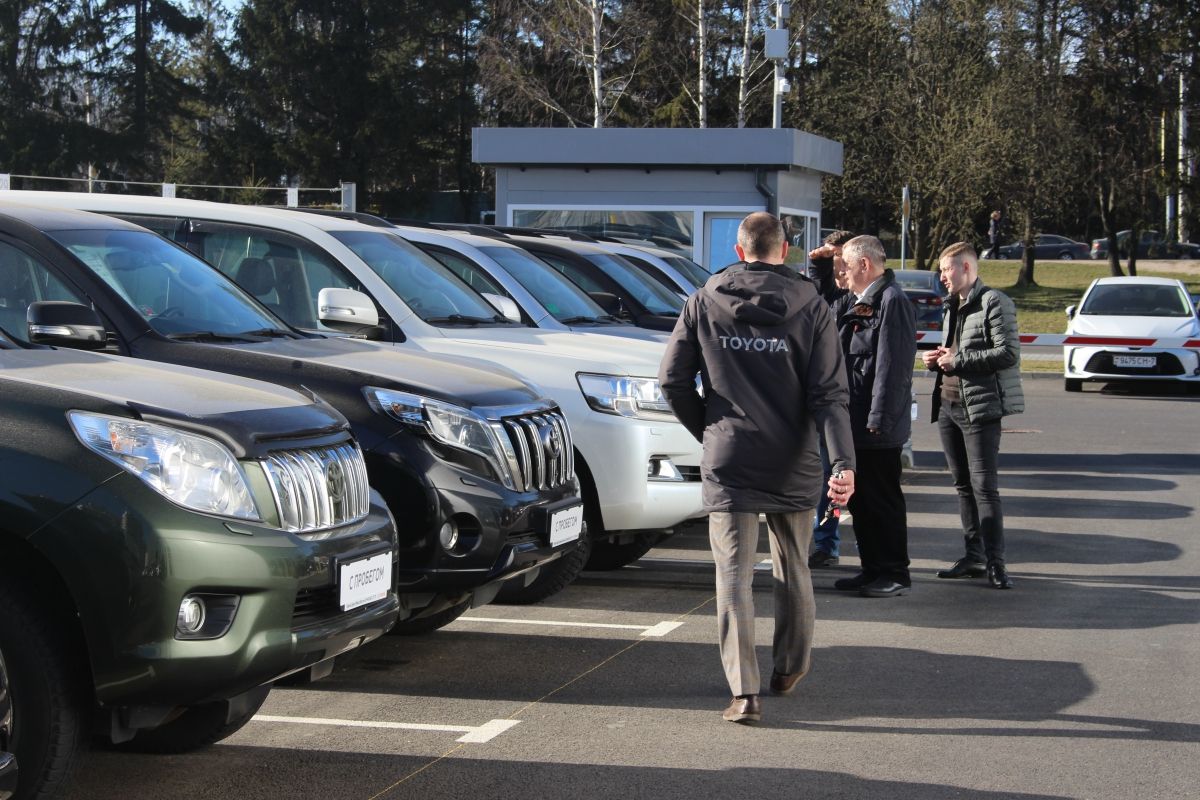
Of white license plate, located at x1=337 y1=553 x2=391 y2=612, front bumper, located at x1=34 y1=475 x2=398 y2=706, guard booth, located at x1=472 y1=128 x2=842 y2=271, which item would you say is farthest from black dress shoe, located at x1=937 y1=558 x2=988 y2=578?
guard booth, located at x1=472 y1=128 x2=842 y2=271

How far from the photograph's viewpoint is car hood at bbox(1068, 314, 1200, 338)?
21125 millimetres

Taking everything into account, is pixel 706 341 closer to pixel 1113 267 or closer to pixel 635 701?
pixel 635 701

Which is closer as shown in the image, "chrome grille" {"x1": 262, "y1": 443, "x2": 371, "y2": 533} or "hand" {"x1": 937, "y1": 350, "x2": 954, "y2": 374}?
"chrome grille" {"x1": 262, "y1": 443, "x2": 371, "y2": 533}

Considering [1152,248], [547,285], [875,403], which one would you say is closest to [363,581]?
[875,403]

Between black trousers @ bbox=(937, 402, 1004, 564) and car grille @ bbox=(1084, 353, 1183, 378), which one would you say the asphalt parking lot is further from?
car grille @ bbox=(1084, 353, 1183, 378)

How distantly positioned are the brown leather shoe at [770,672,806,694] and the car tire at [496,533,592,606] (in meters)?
1.75

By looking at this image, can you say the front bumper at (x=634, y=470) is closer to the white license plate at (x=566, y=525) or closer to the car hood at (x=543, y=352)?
the car hood at (x=543, y=352)

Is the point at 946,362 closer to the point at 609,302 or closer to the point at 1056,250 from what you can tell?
the point at 609,302

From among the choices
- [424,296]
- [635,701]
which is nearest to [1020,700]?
[635,701]

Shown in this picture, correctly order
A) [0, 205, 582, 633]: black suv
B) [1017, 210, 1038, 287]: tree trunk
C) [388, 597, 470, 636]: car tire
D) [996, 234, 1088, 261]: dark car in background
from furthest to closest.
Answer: [996, 234, 1088, 261]: dark car in background < [1017, 210, 1038, 287]: tree trunk < [388, 597, 470, 636]: car tire < [0, 205, 582, 633]: black suv

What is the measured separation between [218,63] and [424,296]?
156 ft

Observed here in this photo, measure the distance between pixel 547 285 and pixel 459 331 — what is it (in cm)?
247

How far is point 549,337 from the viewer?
8.98m

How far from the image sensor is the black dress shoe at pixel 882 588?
828 centimetres
